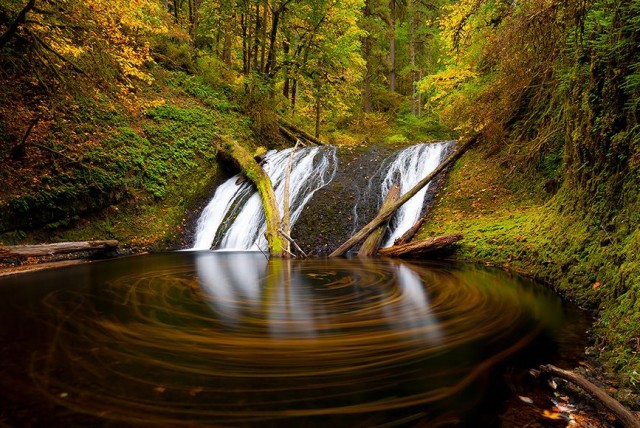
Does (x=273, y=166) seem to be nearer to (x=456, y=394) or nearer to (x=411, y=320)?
(x=411, y=320)

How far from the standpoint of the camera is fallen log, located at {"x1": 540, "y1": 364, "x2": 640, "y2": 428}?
1.86 meters

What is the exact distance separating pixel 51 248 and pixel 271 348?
6.69 metres

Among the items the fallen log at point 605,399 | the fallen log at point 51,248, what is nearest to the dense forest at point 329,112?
the fallen log at point 605,399

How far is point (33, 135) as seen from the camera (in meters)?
9.09

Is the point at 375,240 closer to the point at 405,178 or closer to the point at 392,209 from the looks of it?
the point at 392,209

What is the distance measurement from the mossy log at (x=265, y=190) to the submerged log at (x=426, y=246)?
108 inches

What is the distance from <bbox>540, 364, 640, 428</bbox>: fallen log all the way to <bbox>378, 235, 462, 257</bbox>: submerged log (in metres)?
5.16

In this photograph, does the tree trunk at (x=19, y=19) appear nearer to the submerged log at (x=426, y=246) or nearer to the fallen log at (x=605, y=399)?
the submerged log at (x=426, y=246)

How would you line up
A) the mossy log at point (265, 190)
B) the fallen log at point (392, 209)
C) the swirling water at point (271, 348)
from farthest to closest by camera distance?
the mossy log at point (265, 190) → the fallen log at point (392, 209) → the swirling water at point (271, 348)

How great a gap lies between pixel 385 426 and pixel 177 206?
10.3 metres

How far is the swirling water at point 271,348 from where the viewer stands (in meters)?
2.15

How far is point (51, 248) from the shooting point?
7461 millimetres

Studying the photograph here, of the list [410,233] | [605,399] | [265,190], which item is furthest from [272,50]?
[605,399]

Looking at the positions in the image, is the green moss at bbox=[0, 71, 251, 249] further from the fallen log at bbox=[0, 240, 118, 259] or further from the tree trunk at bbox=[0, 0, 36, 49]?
the tree trunk at bbox=[0, 0, 36, 49]
